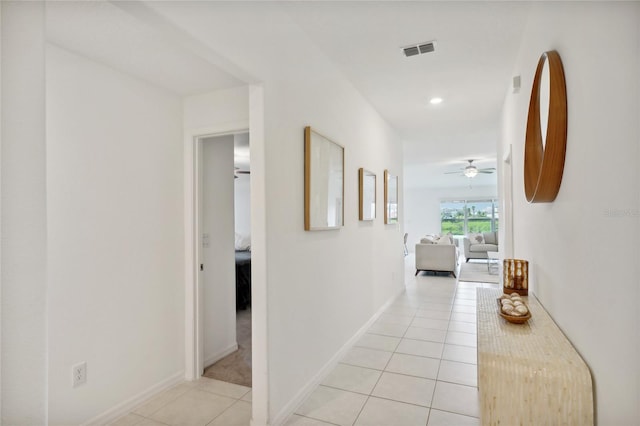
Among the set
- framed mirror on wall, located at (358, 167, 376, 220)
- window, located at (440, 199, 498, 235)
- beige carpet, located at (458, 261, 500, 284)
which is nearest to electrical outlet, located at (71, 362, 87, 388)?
framed mirror on wall, located at (358, 167, 376, 220)

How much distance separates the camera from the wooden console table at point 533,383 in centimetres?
117

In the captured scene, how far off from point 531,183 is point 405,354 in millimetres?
1910

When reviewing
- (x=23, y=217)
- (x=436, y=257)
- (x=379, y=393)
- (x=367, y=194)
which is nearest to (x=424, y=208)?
(x=436, y=257)

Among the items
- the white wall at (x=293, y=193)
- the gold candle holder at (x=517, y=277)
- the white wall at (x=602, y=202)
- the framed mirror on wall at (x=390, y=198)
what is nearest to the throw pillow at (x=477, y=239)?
the framed mirror on wall at (x=390, y=198)

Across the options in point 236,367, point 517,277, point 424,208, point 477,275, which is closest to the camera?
point 517,277

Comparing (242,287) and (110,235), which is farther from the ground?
(110,235)

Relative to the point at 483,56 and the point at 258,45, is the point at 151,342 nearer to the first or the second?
the point at 258,45

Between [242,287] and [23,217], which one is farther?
[242,287]

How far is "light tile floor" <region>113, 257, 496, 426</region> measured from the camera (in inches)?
86.2

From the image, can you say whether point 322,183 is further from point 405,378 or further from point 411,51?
point 405,378

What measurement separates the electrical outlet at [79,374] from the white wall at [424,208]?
12623 mm

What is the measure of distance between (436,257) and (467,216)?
6.64 metres

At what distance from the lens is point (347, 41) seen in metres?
2.58

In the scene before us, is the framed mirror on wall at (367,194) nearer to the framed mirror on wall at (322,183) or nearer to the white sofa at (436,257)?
the framed mirror on wall at (322,183)
